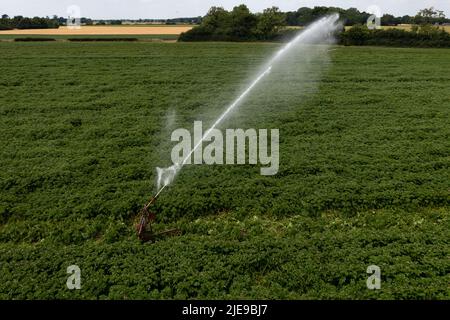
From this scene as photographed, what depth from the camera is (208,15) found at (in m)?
64.7

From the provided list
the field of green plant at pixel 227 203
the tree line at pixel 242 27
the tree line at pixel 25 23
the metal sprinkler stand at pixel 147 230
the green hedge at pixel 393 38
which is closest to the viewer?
the field of green plant at pixel 227 203

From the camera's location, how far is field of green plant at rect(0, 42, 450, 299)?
26.0 ft

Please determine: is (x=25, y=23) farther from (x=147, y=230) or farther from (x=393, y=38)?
(x=147, y=230)

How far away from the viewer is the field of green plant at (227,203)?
7.93 metres

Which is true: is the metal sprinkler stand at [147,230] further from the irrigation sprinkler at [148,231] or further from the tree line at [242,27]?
the tree line at [242,27]

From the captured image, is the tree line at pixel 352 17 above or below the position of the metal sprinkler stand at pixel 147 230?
above

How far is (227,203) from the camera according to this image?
10820mm

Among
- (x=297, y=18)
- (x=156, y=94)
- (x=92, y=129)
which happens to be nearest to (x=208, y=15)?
(x=297, y=18)

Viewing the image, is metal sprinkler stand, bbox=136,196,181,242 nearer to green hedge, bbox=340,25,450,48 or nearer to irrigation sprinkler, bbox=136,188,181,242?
irrigation sprinkler, bbox=136,188,181,242

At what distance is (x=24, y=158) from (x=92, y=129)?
11.0 ft

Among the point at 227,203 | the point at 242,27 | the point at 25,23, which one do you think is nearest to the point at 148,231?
the point at 227,203

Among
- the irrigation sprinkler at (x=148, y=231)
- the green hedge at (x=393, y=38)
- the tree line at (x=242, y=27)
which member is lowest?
the irrigation sprinkler at (x=148, y=231)

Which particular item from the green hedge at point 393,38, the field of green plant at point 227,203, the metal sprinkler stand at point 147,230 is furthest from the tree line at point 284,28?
the metal sprinkler stand at point 147,230
